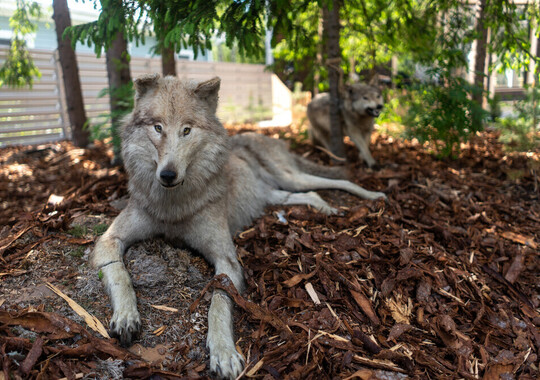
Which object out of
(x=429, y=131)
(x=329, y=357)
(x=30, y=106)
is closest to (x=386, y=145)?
(x=429, y=131)

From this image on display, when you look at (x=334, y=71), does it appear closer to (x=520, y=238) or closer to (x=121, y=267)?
(x=520, y=238)

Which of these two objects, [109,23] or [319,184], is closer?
[109,23]

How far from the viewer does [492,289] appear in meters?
3.50

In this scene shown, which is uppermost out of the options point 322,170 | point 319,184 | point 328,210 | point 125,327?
point 322,170

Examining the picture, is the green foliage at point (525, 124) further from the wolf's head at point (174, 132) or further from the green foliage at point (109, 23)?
the green foliage at point (109, 23)

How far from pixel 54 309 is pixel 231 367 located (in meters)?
1.32

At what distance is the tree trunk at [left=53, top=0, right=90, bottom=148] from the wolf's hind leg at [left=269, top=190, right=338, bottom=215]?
3980mm

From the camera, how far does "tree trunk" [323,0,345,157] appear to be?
5.84m

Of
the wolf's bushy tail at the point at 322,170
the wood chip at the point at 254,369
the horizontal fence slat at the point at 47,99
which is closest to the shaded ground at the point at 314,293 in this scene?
the wood chip at the point at 254,369

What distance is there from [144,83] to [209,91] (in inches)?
22.5

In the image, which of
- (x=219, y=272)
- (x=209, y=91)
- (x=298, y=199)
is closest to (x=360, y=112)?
(x=298, y=199)

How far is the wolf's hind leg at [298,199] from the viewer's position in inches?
188

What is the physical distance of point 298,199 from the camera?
494cm

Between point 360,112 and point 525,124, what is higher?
point 360,112
